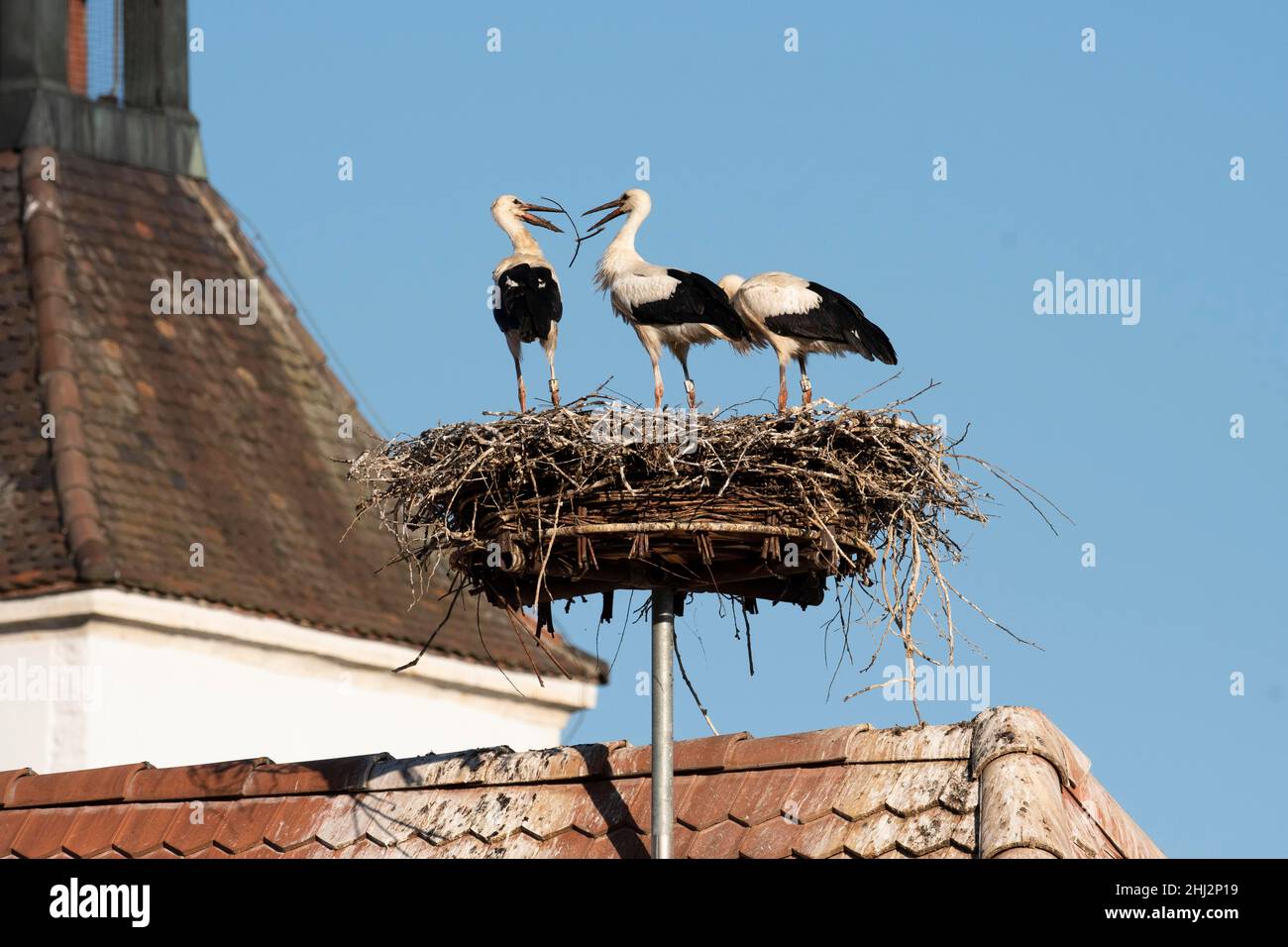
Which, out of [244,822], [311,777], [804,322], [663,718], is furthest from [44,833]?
[804,322]

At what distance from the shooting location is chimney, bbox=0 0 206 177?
2689 centimetres

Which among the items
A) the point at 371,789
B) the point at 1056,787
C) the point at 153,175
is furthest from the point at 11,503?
the point at 1056,787

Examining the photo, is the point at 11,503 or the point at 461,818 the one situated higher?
the point at 11,503

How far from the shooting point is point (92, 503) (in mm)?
22422

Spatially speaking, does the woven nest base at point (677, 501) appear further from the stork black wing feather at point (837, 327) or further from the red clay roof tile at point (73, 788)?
the red clay roof tile at point (73, 788)

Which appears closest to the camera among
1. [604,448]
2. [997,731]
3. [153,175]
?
[604,448]

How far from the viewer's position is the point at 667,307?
10633 millimetres

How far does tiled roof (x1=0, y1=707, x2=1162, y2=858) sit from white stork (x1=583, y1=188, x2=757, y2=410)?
165 centimetres

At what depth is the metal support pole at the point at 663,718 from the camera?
896 cm

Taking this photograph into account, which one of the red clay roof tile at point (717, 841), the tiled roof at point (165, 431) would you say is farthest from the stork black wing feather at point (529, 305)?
the tiled roof at point (165, 431)

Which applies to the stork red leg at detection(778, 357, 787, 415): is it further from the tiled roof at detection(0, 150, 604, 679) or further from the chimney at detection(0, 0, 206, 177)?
the chimney at detection(0, 0, 206, 177)

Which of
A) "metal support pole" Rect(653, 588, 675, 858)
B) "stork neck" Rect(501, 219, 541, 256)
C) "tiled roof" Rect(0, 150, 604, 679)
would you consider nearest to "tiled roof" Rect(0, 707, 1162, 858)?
"metal support pole" Rect(653, 588, 675, 858)
